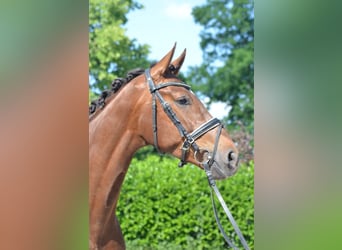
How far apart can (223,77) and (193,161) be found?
13282 millimetres

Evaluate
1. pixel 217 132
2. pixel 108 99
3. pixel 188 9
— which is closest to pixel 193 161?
pixel 217 132

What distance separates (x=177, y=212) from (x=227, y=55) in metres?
11.5

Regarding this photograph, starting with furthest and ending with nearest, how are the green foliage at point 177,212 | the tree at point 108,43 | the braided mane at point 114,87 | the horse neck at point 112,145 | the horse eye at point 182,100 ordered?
the tree at point 108,43
the green foliage at point 177,212
the braided mane at point 114,87
the horse eye at point 182,100
the horse neck at point 112,145

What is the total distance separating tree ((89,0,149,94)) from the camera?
419 inches

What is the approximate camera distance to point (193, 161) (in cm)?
262

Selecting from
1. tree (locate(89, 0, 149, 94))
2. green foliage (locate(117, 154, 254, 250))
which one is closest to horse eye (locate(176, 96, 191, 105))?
green foliage (locate(117, 154, 254, 250))

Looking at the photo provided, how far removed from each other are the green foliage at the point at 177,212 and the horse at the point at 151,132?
110 inches

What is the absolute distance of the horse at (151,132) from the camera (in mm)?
2529

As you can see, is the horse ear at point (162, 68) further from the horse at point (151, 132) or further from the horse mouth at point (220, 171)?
the horse mouth at point (220, 171)
